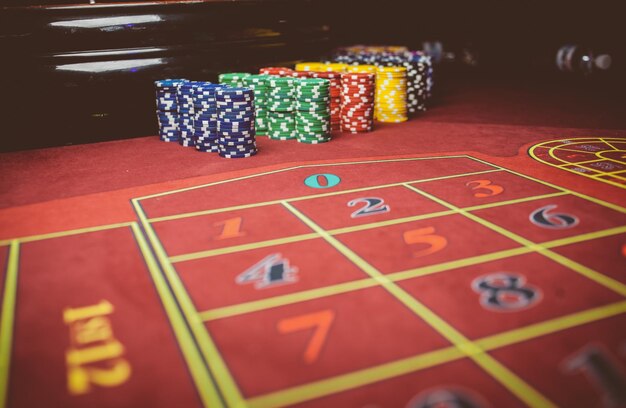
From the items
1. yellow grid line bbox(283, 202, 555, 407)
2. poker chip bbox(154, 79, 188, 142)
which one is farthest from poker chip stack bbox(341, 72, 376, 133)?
yellow grid line bbox(283, 202, 555, 407)

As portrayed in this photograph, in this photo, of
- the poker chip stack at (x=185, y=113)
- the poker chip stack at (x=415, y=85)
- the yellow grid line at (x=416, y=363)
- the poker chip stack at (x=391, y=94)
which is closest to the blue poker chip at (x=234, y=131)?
the poker chip stack at (x=185, y=113)

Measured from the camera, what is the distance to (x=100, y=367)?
186 cm

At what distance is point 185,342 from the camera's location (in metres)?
1.99

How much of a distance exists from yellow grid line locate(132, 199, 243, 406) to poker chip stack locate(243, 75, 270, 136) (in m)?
2.77

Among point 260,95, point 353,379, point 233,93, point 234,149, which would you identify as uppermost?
point 233,93

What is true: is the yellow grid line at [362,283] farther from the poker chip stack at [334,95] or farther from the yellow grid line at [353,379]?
the poker chip stack at [334,95]

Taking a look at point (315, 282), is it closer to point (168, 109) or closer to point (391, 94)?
point (168, 109)

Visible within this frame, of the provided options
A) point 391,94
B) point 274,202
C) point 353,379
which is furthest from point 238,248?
point 391,94

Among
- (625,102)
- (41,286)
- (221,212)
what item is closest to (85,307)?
(41,286)

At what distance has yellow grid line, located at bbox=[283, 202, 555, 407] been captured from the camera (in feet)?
5.65

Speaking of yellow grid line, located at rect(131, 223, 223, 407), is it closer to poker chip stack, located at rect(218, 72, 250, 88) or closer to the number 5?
the number 5

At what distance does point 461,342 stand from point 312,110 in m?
3.41

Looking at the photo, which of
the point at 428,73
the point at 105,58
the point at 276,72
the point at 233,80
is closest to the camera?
the point at 105,58

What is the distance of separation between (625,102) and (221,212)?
6430mm
